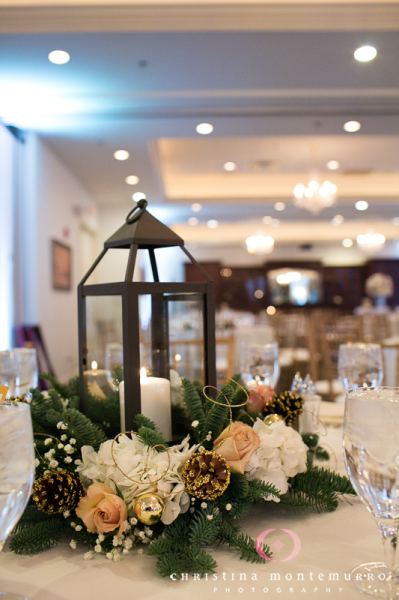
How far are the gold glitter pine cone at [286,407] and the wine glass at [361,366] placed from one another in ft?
1.17

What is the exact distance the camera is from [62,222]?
5992 millimetres

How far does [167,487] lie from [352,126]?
5102 millimetres

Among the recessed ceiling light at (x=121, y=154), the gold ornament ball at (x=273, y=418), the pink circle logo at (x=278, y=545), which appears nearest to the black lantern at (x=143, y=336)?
the gold ornament ball at (x=273, y=418)

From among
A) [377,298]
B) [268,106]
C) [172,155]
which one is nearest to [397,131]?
[268,106]

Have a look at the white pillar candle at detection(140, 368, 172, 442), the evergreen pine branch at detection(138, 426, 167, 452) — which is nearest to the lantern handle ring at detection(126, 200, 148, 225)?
the white pillar candle at detection(140, 368, 172, 442)

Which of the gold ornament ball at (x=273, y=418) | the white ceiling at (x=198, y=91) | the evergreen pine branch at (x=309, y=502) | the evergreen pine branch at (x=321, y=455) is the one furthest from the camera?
the white ceiling at (x=198, y=91)

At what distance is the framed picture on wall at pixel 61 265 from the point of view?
18.2 feet

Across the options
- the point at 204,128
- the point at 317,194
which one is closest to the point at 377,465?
the point at 204,128

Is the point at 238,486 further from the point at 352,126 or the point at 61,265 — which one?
the point at 61,265

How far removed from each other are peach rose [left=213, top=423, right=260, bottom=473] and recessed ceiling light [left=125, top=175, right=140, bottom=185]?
6.42 m

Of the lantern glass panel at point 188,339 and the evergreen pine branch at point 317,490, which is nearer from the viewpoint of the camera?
the evergreen pine branch at point 317,490

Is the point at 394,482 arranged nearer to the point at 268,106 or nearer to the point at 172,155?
the point at 268,106

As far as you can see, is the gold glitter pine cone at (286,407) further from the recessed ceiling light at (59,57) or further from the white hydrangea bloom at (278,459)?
the recessed ceiling light at (59,57)

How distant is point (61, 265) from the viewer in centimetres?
585
